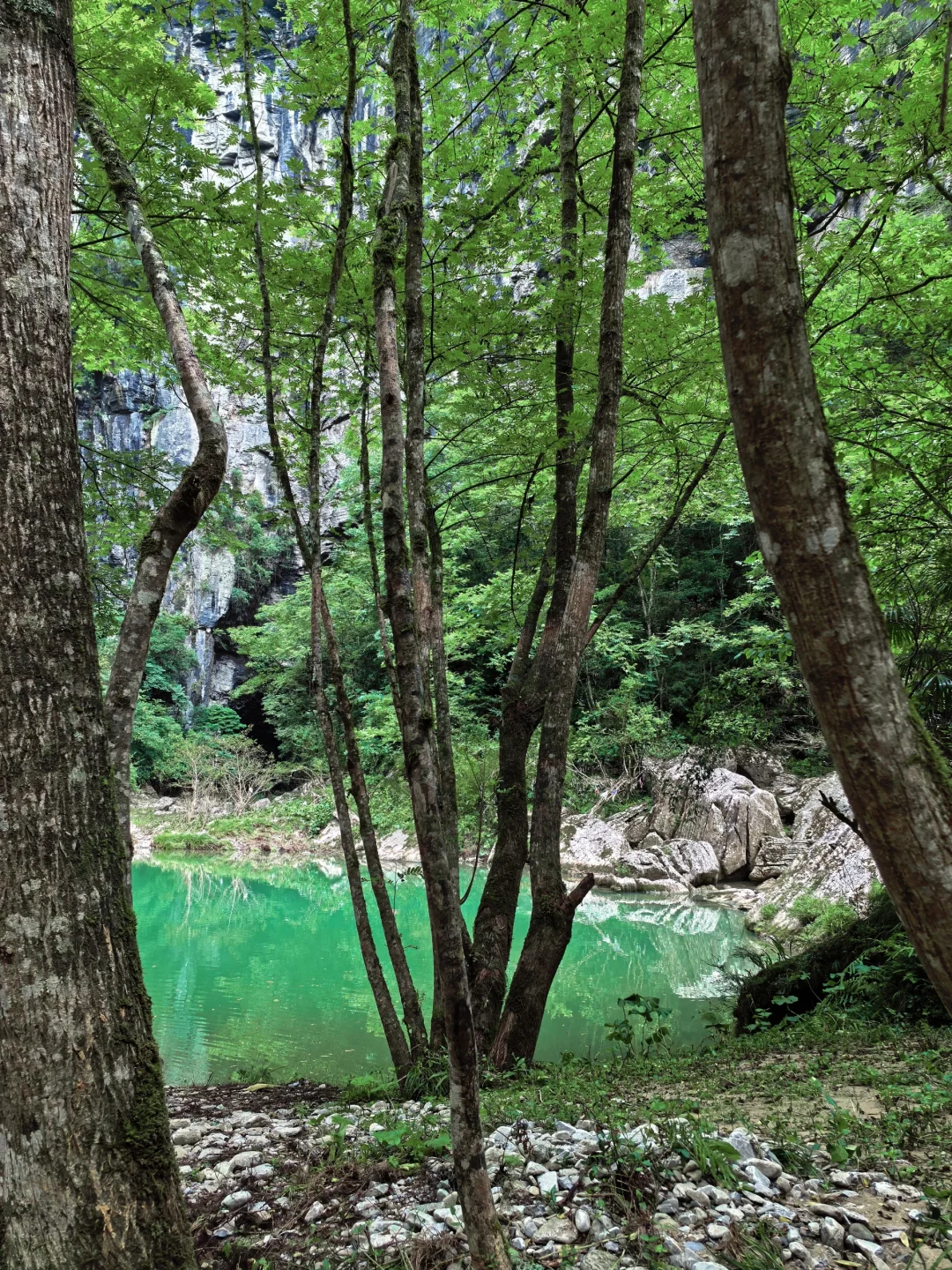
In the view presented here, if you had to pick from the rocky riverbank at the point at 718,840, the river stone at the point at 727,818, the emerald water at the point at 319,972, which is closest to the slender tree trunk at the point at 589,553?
the emerald water at the point at 319,972

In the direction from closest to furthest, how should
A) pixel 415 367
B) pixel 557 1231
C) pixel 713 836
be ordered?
1. pixel 557 1231
2. pixel 415 367
3. pixel 713 836

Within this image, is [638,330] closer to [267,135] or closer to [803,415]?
[803,415]

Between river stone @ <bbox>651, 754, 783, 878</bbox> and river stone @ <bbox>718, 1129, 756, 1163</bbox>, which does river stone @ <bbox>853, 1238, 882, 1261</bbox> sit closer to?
river stone @ <bbox>718, 1129, 756, 1163</bbox>

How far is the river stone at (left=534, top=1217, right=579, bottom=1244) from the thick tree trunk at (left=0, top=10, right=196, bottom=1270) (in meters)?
0.93

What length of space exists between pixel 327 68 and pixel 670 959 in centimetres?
973

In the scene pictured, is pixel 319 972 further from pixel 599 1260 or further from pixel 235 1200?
pixel 599 1260

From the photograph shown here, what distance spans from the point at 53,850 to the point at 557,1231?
1.60 m

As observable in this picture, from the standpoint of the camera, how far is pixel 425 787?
82.1 inches

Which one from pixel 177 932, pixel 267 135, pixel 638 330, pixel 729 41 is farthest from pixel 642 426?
pixel 267 135

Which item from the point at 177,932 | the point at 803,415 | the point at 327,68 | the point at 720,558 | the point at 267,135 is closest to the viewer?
the point at 803,415

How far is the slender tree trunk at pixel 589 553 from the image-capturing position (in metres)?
3.39

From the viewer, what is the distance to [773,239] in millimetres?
1170

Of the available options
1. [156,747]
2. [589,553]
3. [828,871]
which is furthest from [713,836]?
[156,747]

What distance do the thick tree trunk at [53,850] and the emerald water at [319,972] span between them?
12.8ft
